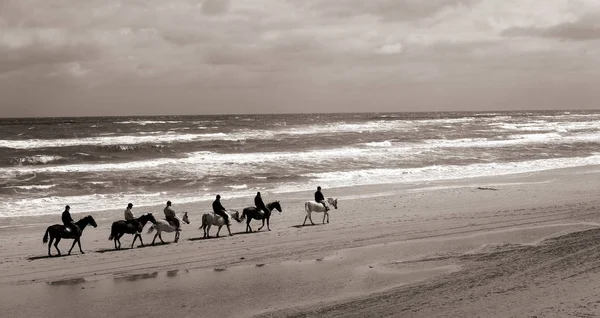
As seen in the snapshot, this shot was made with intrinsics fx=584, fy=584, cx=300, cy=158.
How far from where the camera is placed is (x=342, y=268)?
39.7 ft

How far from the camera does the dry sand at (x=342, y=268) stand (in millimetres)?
9578

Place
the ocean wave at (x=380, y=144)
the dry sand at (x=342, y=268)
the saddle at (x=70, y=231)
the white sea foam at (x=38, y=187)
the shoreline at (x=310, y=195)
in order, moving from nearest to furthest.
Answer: the dry sand at (x=342, y=268) < the saddle at (x=70, y=231) < the shoreline at (x=310, y=195) < the white sea foam at (x=38, y=187) < the ocean wave at (x=380, y=144)

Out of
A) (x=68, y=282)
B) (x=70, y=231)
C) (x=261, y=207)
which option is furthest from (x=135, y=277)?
(x=261, y=207)

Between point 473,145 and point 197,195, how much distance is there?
30.0m

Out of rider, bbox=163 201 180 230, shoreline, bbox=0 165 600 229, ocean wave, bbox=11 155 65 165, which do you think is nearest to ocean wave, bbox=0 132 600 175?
ocean wave, bbox=11 155 65 165

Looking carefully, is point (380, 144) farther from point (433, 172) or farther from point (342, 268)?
point (342, 268)

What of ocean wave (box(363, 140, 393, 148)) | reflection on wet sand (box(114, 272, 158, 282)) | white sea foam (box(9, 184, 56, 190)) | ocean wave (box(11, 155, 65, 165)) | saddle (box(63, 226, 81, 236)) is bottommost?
reflection on wet sand (box(114, 272, 158, 282))

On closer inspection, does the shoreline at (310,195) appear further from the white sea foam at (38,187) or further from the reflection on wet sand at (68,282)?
the reflection on wet sand at (68,282)

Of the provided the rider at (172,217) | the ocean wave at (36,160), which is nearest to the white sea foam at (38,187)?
the ocean wave at (36,160)

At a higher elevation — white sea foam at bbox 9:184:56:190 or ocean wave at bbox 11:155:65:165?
ocean wave at bbox 11:155:65:165

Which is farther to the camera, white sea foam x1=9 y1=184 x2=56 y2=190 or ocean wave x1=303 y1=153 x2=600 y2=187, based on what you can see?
ocean wave x1=303 y1=153 x2=600 y2=187

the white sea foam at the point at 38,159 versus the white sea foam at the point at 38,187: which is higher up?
the white sea foam at the point at 38,159

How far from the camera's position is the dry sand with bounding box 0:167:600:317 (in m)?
9.58

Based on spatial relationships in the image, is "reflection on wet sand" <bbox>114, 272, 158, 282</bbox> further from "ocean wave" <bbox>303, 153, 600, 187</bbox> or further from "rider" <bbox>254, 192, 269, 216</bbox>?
"ocean wave" <bbox>303, 153, 600, 187</bbox>
